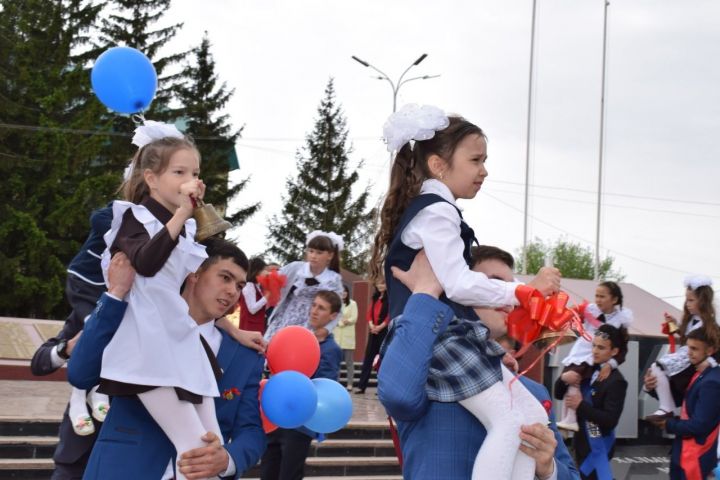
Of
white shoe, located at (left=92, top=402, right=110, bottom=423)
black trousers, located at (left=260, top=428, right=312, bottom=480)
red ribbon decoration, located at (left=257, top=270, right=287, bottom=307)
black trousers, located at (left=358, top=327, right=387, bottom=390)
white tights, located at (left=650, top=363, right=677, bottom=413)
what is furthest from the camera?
black trousers, located at (left=358, top=327, right=387, bottom=390)

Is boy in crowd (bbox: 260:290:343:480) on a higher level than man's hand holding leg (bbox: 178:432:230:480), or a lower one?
lower

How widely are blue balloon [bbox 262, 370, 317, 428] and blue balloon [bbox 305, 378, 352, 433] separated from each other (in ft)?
0.96

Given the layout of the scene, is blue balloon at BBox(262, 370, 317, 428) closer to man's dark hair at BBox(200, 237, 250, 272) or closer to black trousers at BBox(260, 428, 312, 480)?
man's dark hair at BBox(200, 237, 250, 272)

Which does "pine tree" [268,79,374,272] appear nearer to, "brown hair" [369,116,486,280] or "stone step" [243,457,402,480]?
"stone step" [243,457,402,480]

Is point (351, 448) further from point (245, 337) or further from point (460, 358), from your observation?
point (460, 358)

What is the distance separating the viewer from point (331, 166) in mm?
48750

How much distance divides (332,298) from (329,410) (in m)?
3.67

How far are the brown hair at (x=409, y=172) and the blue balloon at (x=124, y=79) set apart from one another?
135cm

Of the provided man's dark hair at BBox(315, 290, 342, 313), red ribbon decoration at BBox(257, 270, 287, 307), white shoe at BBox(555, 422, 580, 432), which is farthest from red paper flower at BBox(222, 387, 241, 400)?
white shoe at BBox(555, 422, 580, 432)

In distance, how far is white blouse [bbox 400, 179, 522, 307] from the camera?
271 cm

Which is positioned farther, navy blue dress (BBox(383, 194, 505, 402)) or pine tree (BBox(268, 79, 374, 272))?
pine tree (BBox(268, 79, 374, 272))

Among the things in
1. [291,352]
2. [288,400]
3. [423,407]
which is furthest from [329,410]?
[423,407]

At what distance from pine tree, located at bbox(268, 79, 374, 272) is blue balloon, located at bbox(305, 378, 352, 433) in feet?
136

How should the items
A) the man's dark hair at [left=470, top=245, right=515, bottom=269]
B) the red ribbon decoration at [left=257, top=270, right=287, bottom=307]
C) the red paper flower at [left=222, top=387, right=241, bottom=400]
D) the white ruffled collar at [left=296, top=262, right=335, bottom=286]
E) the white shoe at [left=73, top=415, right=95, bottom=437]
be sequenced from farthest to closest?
the red ribbon decoration at [left=257, top=270, right=287, bottom=307], the white ruffled collar at [left=296, top=262, right=335, bottom=286], the white shoe at [left=73, top=415, right=95, bottom=437], the red paper flower at [left=222, top=387, right=241, bottom=400], the man's dark hair at [left=470, top=245, right=515, bottom=269]
